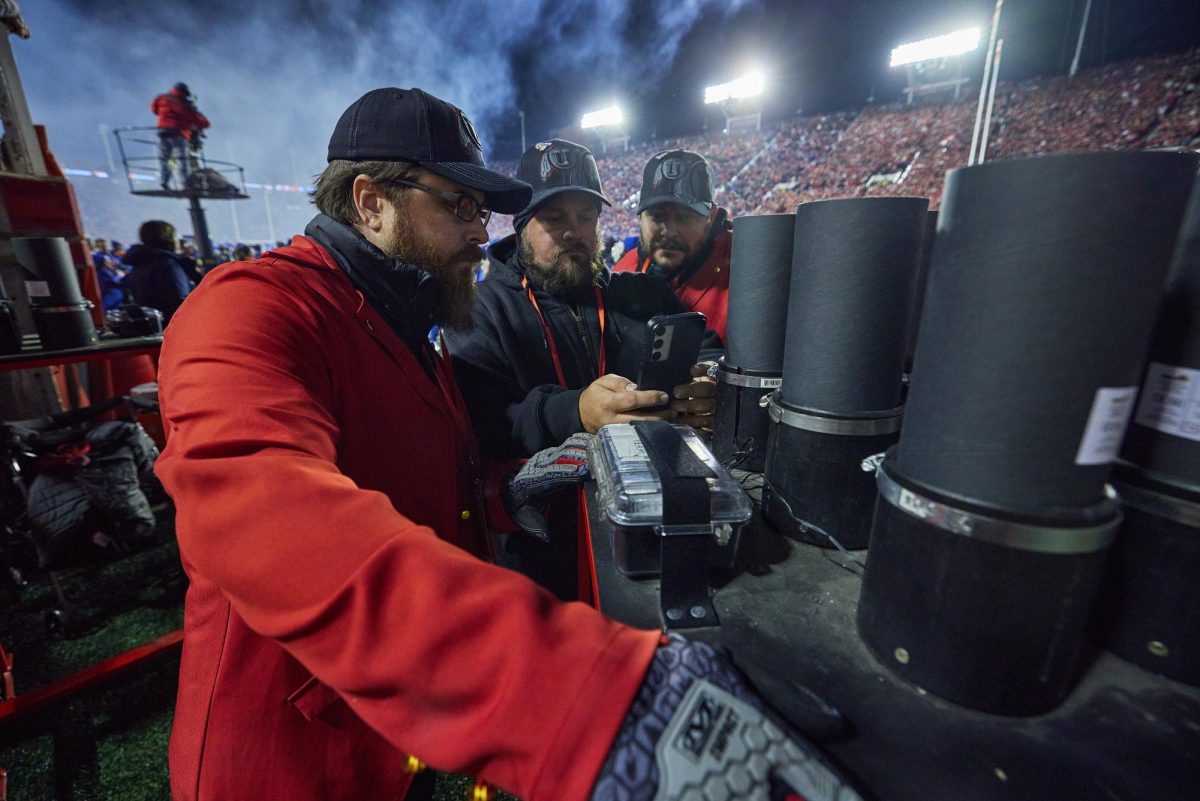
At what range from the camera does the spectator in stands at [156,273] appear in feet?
14.9

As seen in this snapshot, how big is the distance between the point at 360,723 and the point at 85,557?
2888mm

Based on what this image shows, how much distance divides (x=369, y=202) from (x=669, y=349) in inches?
38.9

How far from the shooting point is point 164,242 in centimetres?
470

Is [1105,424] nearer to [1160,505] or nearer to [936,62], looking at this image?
[1160,505]

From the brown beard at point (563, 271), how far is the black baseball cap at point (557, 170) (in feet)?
0.78

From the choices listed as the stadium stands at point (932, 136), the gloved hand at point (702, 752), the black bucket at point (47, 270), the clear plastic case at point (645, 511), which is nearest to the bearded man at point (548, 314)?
the clear plastic case at point (645, 511)

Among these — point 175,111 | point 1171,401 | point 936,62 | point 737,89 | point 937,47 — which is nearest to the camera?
point 1171,401

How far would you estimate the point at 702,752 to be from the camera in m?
0.49

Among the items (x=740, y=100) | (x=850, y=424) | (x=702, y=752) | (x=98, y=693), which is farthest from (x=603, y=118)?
(x=702, y=752)

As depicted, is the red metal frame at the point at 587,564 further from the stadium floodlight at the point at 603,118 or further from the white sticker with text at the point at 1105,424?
the stadium floodlight at the point at 603,118

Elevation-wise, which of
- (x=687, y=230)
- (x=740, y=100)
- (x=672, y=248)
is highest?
(x=740, y=100)

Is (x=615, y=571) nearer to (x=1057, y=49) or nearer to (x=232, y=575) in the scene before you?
(x=232, y=575)

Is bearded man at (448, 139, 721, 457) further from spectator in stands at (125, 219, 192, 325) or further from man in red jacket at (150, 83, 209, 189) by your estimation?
man in red jacket at (150, 83, 209, 189)

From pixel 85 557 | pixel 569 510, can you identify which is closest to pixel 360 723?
pixel 569 510
